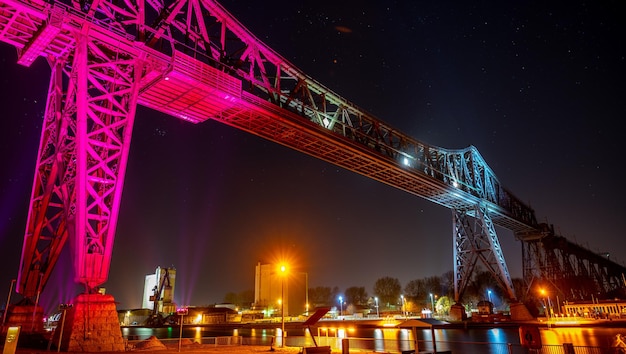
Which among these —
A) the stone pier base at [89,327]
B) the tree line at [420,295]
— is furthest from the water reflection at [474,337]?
the tree line at [420,295]

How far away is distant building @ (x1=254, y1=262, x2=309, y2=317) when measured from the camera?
122 metres

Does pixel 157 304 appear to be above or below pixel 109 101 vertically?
below

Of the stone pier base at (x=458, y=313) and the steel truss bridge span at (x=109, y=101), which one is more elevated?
the steel truss bridge span at (x=109, y=101)

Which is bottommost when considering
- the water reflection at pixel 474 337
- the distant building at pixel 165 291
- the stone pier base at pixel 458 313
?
the water reflection at pixel 474 337

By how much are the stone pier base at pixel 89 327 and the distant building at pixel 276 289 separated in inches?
4182

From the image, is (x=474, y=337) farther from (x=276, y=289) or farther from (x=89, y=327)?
(x=276, y=289)

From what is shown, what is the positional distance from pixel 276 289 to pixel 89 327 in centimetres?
11350

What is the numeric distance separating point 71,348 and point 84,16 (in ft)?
47.0

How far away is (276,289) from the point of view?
409 ft

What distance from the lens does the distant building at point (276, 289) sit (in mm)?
122044

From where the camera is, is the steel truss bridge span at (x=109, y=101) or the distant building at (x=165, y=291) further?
the distant building at (x=165, y=291)

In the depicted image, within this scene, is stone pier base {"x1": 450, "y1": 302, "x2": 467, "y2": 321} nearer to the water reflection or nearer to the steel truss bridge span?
the water reflection

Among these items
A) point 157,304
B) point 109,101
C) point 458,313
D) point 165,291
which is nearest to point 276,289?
point 165,291

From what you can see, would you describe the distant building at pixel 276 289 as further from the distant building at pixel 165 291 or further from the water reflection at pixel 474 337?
the water reflection at pixel 474 337
